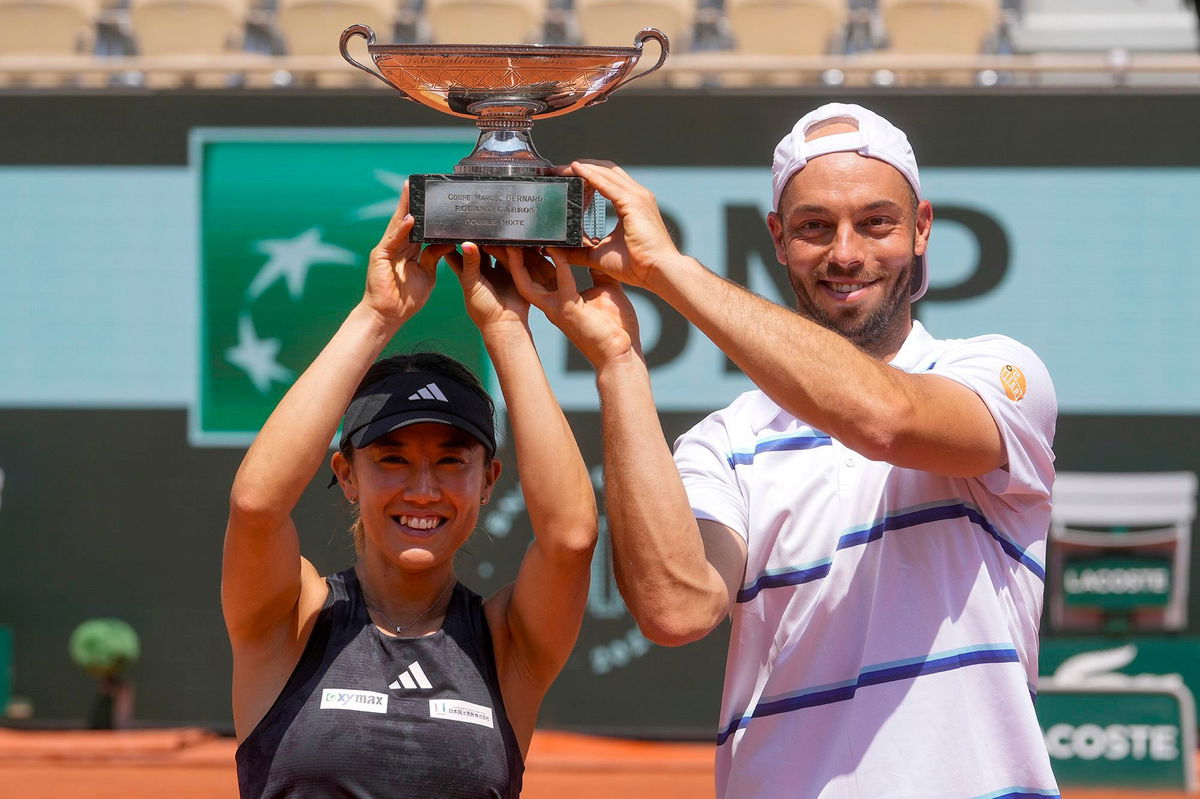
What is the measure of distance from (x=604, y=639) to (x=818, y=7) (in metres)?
3.78

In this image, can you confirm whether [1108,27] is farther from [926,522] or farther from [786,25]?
[926,522]

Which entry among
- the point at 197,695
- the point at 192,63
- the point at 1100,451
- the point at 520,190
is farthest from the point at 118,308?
the point at 520,190

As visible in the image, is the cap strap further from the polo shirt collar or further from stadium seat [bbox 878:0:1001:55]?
stadium seat [bbox 878:0:1001:55]

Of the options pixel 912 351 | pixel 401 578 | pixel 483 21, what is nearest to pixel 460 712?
pixel 401 578

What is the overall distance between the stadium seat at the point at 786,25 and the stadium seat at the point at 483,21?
3.67ft

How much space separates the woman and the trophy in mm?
48

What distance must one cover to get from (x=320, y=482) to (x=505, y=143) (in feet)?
14.9

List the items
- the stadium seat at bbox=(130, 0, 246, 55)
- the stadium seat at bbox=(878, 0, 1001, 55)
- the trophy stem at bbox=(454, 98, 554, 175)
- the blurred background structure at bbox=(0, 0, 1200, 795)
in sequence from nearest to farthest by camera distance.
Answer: the trophy stem at bbox=(454, 98, 554, 175), the blurred background structure at bbox=(0, 0, 1200, 795), the stadium seat at bbox=(878, 0, 1001, 55), the stadium seat at bbox=(130, 0, 246, 55)

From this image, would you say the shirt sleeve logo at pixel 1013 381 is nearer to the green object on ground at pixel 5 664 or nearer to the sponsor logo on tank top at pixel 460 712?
the sponsor logo on tank top at pixel 460 712

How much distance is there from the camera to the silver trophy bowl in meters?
2.19

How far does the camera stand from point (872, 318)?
213cm

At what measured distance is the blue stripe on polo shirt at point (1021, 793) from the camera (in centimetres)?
192

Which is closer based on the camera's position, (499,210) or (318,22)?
(499,210)

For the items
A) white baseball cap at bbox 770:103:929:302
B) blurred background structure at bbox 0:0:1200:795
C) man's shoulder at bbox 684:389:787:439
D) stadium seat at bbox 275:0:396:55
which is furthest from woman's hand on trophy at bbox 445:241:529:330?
stadium seat at bbox 275:0:396:55
